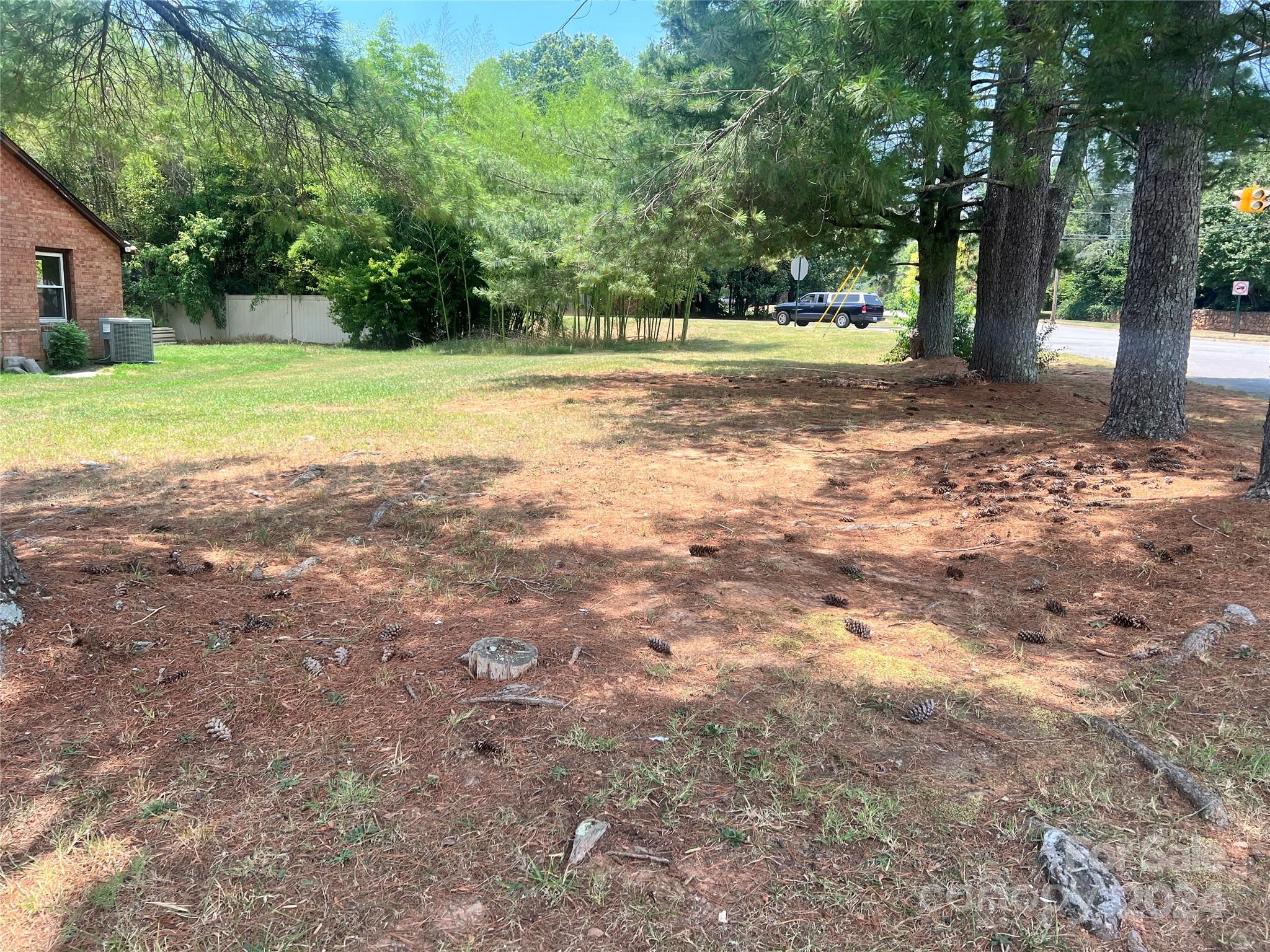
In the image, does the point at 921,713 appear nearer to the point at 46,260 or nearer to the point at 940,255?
the point at 940,255

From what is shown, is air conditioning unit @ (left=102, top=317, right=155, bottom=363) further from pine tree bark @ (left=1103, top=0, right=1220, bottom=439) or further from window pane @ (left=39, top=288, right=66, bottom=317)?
pine tree bark @ (left=1103, top=0, right=1220, bottom=439)

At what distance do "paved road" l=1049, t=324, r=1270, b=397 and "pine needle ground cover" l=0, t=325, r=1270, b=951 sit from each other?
8.58 m

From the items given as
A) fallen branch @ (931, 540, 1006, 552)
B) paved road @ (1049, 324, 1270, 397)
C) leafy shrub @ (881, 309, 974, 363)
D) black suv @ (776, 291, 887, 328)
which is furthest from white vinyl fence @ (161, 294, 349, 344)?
fallen branch @ (931, 540, 1006, 552)

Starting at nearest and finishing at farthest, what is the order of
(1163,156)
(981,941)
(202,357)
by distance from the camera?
1. (981,941)
2. (1163,156)
3. (202,357)

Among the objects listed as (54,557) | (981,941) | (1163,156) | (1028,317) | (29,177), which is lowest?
(981,941)

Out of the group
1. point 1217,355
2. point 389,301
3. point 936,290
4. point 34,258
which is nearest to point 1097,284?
point 1217,355

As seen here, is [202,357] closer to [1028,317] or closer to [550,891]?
[1028,317]

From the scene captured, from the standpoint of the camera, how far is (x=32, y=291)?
15.9 m

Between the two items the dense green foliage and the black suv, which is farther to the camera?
the black suv

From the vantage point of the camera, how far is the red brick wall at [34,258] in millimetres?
15266

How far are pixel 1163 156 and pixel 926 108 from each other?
209 cm

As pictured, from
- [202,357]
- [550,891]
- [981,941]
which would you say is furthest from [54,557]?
[202,357]

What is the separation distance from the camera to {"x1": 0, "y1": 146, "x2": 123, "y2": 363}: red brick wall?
15.3m

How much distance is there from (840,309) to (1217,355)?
17.1 metres
